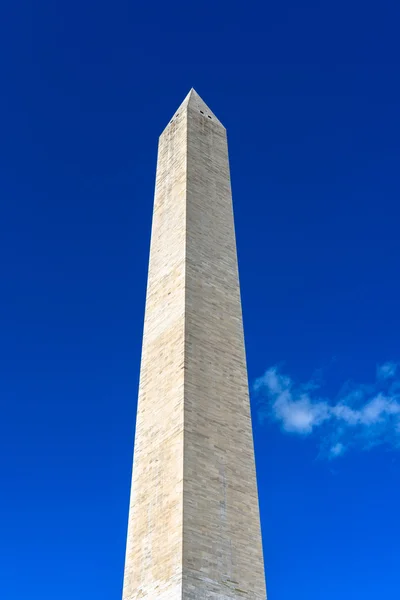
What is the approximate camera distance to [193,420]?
45.5 feet

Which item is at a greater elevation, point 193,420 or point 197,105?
point 197,105

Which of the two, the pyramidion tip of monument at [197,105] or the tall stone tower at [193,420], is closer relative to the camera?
the tall stone tower at [193,420]

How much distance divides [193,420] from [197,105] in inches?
476

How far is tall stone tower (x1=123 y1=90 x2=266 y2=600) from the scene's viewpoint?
1250cm

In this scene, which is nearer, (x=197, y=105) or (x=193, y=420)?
(x=193, y=420)

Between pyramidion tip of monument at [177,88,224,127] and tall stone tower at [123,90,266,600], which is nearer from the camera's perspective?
tall stone tower at [123,90,266,600]

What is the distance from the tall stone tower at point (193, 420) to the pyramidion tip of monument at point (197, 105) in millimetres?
2627

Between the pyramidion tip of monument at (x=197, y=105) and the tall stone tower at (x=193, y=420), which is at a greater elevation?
the pyramidion tip of monument at (x=197, y=105)

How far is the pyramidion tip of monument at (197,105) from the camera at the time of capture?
2178 cm

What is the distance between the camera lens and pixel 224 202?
1970 centimetres

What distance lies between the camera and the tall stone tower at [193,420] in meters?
12.5

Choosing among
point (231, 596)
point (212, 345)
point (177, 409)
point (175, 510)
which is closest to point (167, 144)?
point (212, 345)

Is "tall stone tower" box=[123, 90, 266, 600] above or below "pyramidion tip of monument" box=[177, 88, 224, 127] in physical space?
below

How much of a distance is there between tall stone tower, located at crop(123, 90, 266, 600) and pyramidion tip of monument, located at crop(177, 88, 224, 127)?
2627mm
